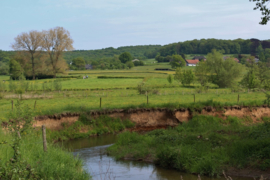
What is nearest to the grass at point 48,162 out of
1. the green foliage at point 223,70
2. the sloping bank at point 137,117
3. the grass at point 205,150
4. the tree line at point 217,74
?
the grass at point 205,150

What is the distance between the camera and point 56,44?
265ft

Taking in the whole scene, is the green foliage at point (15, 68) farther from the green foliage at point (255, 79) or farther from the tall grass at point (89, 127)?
the tall grass at point (89, 127)

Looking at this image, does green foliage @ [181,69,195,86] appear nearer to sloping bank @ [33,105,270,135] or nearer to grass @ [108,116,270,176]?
sloping bank @ [33,105,270,135]

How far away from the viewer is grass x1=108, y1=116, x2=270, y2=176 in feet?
43.7

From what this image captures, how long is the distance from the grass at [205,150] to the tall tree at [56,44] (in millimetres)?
66723

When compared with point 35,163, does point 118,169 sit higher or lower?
lower

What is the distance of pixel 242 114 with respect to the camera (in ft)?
89.0

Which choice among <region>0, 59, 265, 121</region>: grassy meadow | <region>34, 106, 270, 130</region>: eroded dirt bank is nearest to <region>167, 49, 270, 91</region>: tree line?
<region>0, 59, 265, 121</region>: grassy meadow

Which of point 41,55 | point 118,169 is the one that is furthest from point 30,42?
point 118,169

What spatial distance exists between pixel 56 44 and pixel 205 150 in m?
72.8

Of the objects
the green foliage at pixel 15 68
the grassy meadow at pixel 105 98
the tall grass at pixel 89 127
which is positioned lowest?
the tall grass at pixel 89 127

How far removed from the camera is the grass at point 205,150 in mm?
13320

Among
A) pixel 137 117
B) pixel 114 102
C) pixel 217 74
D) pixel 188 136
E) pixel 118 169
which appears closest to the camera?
pixel 118 169

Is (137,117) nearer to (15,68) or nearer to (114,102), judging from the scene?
(114,102)
